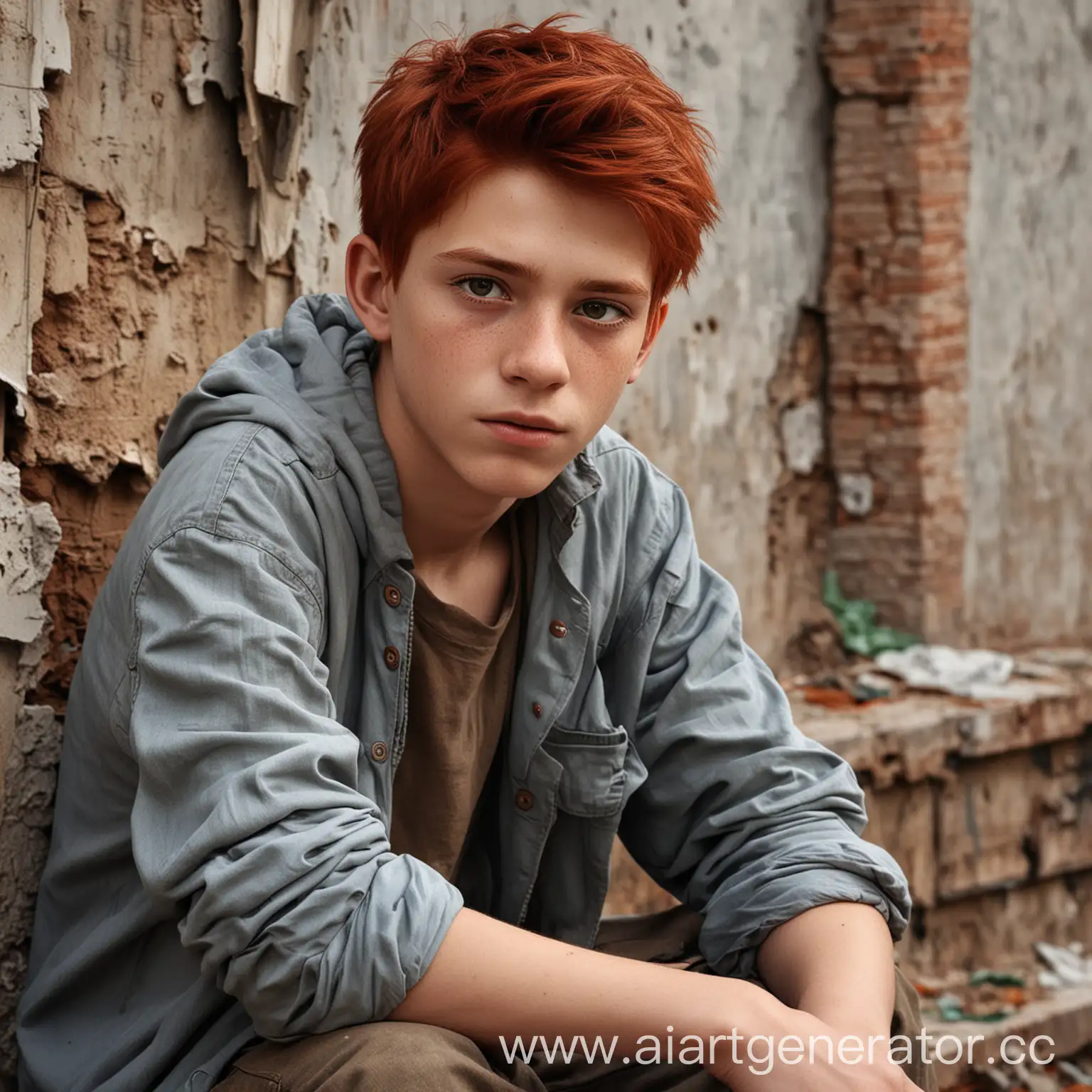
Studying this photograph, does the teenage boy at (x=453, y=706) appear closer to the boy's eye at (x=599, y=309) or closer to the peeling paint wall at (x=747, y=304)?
the boy's eye at (x=599, y=309)

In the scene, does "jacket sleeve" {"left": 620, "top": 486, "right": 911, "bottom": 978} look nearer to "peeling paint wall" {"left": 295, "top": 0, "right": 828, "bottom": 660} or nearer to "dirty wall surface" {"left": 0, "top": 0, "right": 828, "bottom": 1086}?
"dirty wall surface" {"left": 0, "top": 0, "right": 828, "bottom": 1086}

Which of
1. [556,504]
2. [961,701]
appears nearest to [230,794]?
[556,504]

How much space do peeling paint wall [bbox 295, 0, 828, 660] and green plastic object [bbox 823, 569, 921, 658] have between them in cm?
→ 6

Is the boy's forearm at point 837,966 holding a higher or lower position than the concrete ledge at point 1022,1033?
higher

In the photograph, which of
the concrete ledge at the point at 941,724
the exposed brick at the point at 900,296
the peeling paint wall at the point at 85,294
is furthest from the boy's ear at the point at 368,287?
the exposed brick at the point at 900,296

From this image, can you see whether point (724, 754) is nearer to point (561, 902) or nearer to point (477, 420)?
point (561, 902)

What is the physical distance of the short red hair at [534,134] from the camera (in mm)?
1834

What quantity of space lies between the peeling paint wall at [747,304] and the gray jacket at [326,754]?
69.5 inches

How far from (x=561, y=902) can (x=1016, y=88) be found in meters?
3.50

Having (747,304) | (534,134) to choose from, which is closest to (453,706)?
(534,134)

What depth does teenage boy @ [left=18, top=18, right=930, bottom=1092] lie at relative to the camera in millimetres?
1688

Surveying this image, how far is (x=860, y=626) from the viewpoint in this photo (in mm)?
4621

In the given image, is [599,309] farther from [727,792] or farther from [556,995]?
[556,995]

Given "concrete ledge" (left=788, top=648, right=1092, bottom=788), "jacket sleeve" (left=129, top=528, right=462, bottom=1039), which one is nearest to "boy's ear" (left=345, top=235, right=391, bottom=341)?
"jacket sleeve" (left=129, top=528, right=462, bottom=1039)
